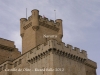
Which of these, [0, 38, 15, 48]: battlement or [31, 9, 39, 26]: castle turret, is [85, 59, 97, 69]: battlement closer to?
[31, 9, 39, 26]: castle turret

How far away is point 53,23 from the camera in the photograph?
4644 centimetres

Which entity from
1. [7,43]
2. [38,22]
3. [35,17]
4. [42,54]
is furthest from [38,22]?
[42,54]

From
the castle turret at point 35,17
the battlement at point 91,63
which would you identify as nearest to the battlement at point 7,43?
the castle turret at point 35,17

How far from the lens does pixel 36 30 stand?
143 feet

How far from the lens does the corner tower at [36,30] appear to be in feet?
142

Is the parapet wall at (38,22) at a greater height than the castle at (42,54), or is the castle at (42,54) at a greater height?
the parapet wall at (38,22)

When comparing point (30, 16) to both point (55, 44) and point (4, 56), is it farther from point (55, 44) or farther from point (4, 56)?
point (55, 44)

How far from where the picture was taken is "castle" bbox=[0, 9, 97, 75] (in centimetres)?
3469

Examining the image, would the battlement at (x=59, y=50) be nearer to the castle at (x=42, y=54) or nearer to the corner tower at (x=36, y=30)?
the castle at (x=42, y=54)

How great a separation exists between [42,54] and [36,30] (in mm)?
8713

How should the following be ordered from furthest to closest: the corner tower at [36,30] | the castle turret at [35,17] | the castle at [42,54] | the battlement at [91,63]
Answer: the castle turret at [35,17] < the corner tower at [36,30] < the battlement at [91,63] < the castle at [42,54]

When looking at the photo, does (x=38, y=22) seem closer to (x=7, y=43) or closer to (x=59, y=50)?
(x=7, y=43)

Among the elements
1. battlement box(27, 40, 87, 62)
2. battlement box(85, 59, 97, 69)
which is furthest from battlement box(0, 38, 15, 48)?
battlement box(85, 59, 97, 69)

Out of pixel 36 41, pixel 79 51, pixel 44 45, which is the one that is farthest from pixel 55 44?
pixel 36 41
